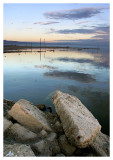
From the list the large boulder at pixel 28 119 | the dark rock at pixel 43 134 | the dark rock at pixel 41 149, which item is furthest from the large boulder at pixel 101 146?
the large boulder at pixel 28 119

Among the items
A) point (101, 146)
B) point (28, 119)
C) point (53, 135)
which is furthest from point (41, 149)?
point (101, 146)

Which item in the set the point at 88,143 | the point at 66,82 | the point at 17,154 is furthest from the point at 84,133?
the point at 66,82

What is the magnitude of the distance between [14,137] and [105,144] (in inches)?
142

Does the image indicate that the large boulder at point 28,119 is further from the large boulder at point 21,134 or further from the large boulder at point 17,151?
the large boulder at point 17,151

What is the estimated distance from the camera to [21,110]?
6250 mm

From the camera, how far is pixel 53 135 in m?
6.03

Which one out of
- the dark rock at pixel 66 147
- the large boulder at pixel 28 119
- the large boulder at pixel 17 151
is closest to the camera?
the large boulder at pixel 17 151

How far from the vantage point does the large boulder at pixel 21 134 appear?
5.61 metres

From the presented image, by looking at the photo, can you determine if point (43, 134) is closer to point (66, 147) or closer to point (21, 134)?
point (21, 134)

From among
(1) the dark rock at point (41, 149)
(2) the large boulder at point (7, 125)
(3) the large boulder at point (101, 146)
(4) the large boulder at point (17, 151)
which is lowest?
(3) the large boulder at point (101, 146)

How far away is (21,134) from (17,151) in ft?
3.25

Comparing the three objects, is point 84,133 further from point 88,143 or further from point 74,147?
point 74,147

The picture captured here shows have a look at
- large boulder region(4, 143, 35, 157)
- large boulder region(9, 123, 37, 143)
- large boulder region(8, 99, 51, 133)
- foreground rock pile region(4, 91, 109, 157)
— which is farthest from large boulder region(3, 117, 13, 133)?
large boulder region(4, 143, 35, 157)

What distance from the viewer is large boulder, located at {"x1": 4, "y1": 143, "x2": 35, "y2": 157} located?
4.64 metres
